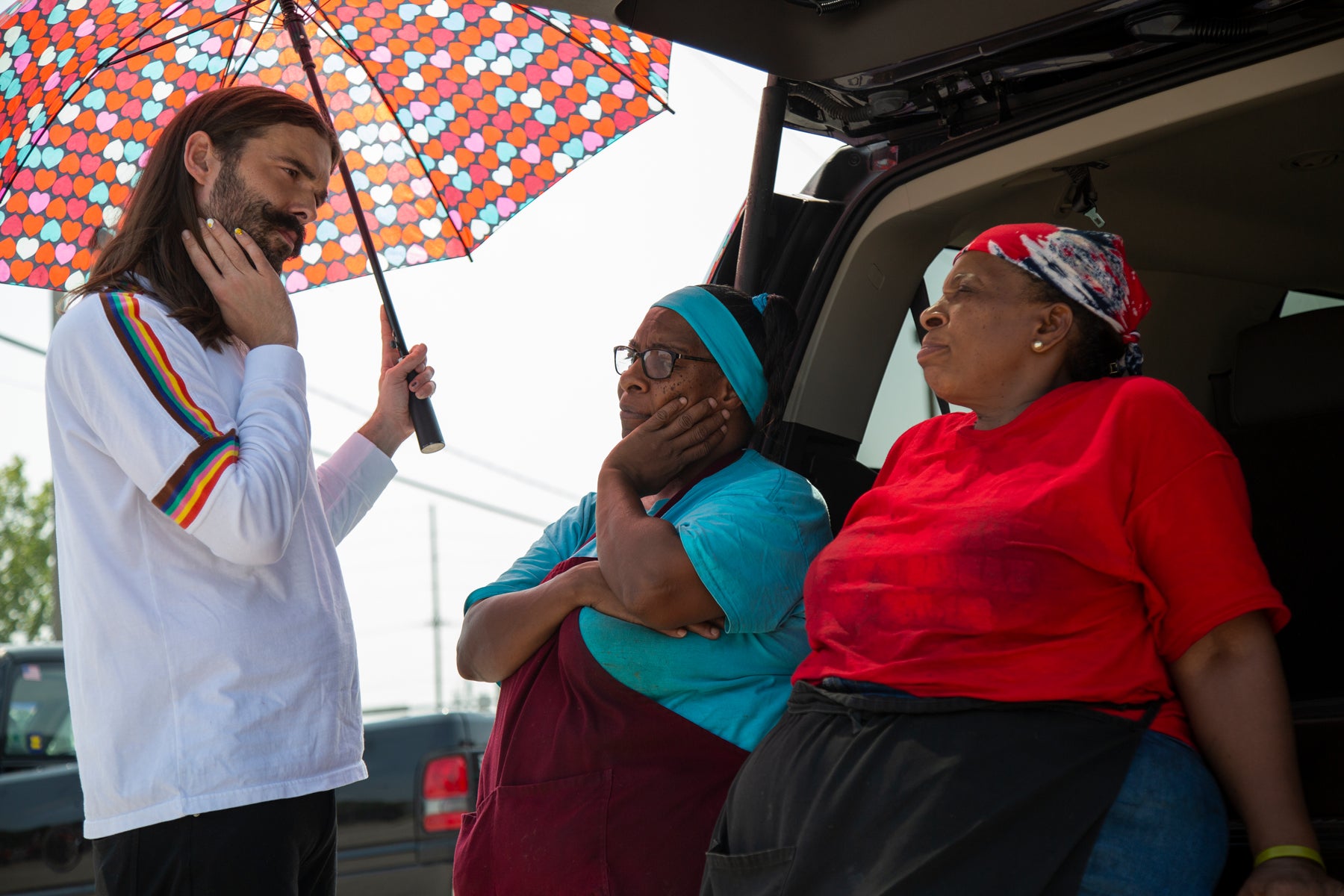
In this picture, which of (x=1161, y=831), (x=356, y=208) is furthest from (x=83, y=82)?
(x=1161, y=831)

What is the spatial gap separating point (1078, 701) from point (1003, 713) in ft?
0.35

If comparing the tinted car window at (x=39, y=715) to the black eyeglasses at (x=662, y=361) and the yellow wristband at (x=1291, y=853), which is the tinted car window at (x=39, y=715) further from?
the yellow wristband at (x=1291, y=853)

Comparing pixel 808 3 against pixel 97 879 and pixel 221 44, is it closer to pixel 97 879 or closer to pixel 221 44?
pixel 221 44

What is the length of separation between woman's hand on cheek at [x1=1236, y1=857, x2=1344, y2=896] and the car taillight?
146 inches

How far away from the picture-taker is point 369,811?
195 inches

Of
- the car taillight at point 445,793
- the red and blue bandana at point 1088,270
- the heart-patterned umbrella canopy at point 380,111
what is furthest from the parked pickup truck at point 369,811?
the red and blue bandana at point 1088,270

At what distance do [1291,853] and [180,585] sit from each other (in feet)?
5.54

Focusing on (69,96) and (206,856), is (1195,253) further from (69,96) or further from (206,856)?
(206,856)

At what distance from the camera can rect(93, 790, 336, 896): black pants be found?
1.99m

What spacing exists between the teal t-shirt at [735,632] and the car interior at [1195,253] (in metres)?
0.68

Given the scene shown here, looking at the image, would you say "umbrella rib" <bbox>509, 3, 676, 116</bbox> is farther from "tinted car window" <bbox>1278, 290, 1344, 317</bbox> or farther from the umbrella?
"tinted car window" <bbox>1278, 290, 1344, 317</bbox>

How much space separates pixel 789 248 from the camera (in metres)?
3.07

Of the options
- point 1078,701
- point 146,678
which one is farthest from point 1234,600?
point 146,678

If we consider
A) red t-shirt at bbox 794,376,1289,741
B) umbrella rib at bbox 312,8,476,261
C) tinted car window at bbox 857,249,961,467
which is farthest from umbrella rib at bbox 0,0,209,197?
red t-shirt at bbox 794,376,1289,741
